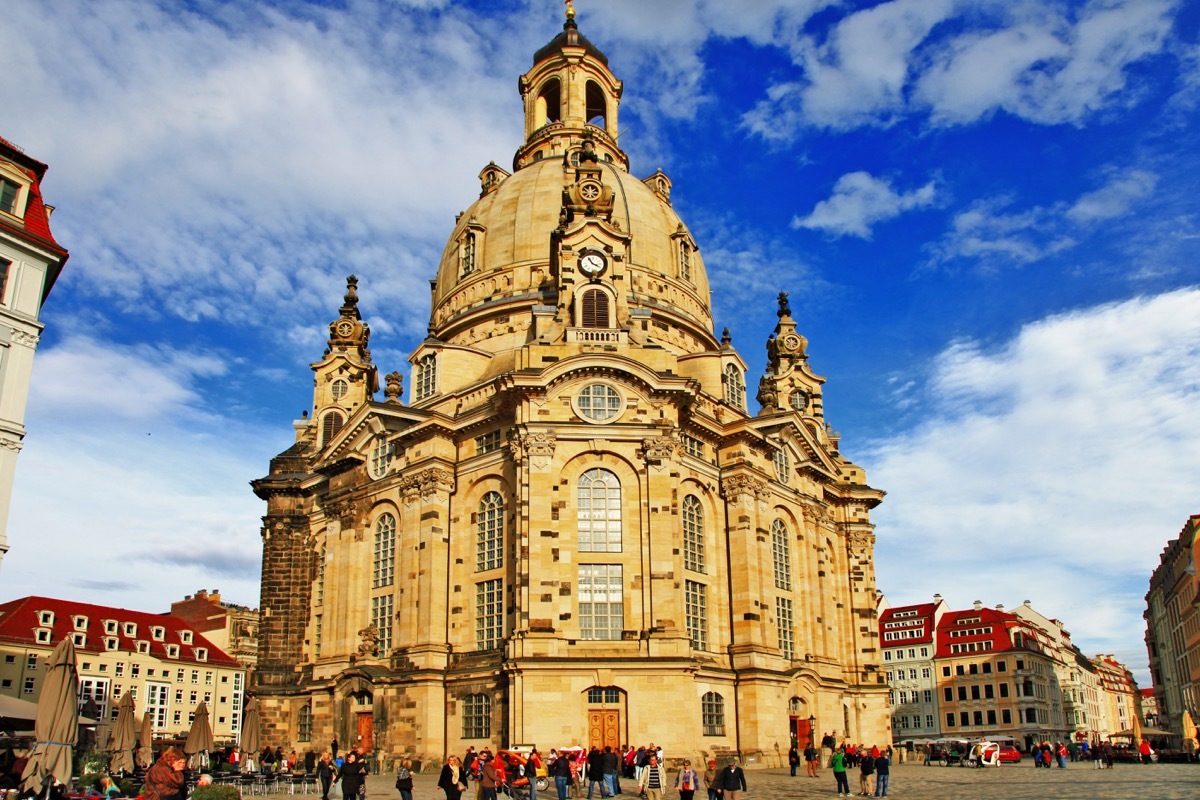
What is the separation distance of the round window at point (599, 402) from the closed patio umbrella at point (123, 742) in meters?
22.6

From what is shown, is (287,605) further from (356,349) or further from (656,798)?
(656,798)

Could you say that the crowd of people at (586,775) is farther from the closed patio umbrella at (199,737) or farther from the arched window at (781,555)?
the arched window at (781,555)

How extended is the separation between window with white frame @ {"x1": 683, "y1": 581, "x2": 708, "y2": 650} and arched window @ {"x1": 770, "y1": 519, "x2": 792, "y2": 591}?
20.4ft

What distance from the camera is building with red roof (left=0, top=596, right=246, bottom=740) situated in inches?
2653

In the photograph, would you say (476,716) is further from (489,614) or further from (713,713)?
(713,713)

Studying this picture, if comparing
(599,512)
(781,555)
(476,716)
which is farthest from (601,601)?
(781,555)

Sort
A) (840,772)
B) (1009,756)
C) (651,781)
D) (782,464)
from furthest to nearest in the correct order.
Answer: (1009,756)
(782,464)
(840,772)
(651,781)

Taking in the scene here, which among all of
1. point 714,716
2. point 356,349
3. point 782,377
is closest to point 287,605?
point 356,349

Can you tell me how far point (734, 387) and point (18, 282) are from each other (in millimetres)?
38248

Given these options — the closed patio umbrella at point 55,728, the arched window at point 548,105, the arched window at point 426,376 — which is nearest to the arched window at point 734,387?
the arched window at point 426,376

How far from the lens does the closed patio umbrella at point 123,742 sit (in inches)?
→ 1248

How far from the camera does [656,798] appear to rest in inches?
1157

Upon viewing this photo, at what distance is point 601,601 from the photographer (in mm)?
44844

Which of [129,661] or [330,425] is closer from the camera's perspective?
[330,425]
